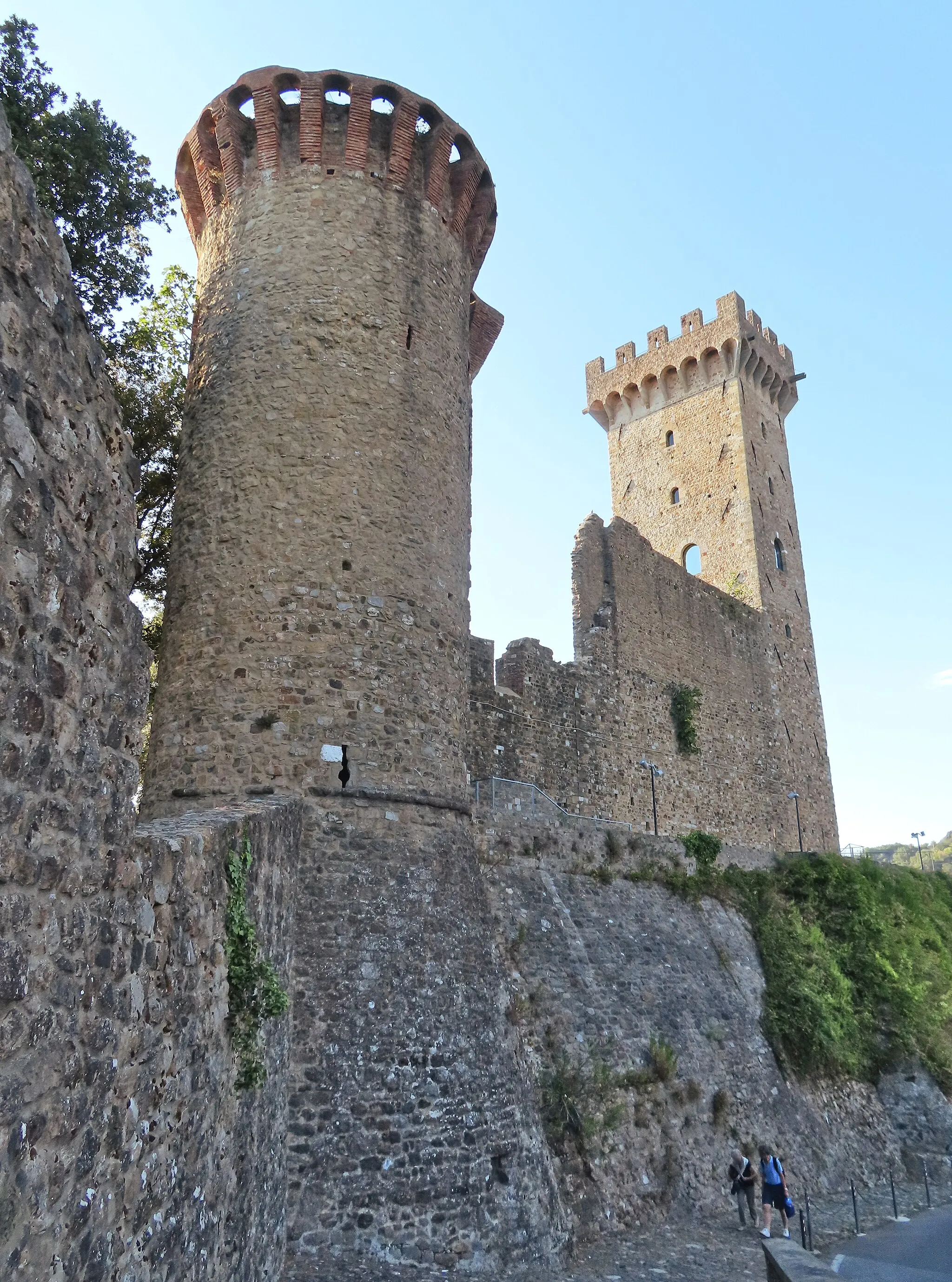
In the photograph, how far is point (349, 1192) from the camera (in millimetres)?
6770

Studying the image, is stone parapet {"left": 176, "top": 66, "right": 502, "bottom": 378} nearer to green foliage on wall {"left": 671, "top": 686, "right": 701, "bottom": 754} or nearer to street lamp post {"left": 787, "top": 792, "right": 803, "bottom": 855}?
green foliage on wall {"left": 671, "top": 686, "right": 701, "bottom": 754}

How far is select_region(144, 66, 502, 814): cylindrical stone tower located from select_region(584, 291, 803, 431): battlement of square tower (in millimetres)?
16396

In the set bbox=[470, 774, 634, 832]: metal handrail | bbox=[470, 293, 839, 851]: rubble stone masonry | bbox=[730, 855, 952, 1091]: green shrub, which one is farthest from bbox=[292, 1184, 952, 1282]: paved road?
bbox=[470, 293, 839, 851]: rubble stone masonry

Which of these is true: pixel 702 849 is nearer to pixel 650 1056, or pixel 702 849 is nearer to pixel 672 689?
pixel 672 689

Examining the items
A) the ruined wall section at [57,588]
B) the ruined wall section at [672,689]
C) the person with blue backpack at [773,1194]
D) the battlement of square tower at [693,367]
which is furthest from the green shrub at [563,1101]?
the battlement of square tower at [693,367]

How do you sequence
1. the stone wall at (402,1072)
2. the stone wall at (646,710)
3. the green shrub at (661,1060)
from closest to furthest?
the stone wall at (402,1072) < the green shrub at (661,1060) < the stone wall at (646,710)

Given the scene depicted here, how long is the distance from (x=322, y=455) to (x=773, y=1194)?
30.3 feet

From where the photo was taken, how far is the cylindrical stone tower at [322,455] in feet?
28.5

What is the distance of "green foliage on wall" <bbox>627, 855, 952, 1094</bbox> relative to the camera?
13547 mm

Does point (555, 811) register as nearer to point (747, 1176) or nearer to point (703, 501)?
point (747, 1176)

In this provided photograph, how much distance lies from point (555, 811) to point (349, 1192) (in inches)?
227

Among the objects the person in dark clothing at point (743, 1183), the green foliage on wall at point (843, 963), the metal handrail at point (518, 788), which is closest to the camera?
the person in dark clothing at point (743, 1183)

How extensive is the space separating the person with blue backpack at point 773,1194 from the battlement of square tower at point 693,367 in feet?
70.1

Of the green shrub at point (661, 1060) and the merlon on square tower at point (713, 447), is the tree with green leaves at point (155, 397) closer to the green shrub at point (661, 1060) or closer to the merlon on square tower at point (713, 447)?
the green shrub at point (661, 1060)
